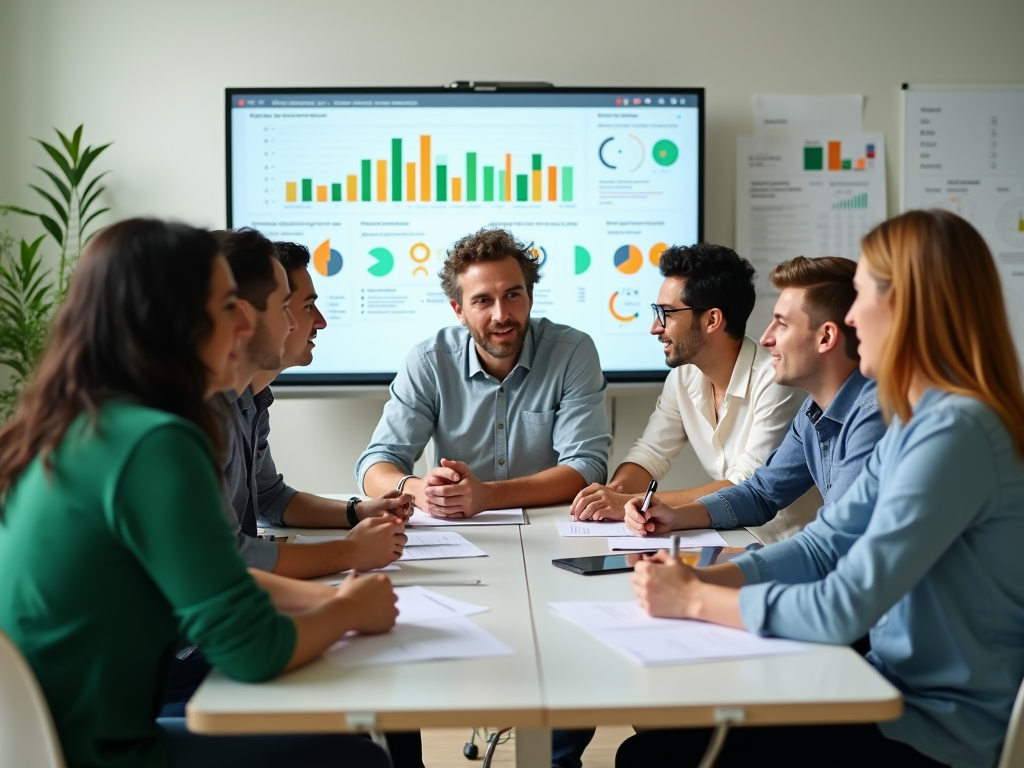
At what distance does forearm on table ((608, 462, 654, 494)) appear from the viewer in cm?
291

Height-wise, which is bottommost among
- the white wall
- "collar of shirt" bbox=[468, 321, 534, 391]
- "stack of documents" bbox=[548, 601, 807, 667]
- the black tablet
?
the black tablet

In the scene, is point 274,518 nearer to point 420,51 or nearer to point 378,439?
point 378,439

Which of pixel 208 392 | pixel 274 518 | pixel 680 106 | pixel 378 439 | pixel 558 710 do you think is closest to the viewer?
pixel 558 710

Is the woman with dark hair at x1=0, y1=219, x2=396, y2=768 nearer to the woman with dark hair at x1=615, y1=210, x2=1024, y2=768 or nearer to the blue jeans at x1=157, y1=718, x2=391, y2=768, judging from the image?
the blue jeans at x1=157, y1=718, x2=391, y2=768

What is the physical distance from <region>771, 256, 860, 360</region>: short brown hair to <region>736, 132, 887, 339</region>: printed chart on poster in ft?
5.14

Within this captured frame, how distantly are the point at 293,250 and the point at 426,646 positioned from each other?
1428mm

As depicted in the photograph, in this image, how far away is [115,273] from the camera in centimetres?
128

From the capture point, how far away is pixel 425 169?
3.78m

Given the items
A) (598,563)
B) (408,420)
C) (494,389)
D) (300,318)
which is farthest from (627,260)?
Answer: (598,563)

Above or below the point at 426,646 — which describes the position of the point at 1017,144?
above

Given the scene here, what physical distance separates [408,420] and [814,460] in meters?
1.23

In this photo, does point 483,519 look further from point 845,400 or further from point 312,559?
point 845,400

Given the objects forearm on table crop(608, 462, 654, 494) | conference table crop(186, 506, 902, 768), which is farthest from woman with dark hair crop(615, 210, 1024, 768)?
forearm on table crop(608, 462, 654, 494)

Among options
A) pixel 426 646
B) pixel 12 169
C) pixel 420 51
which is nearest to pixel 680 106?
pixel 420 51
